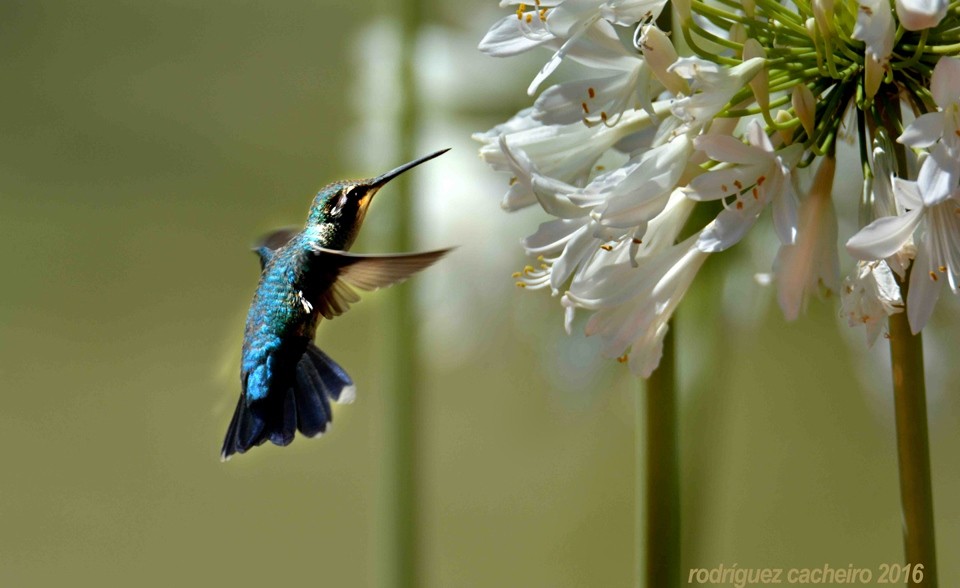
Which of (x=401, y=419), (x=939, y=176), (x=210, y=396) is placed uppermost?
(x=939, y=176)

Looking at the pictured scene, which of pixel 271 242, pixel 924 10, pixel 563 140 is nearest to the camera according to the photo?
pixel 924 10

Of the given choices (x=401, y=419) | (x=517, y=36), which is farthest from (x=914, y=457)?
(x=401, y=419)

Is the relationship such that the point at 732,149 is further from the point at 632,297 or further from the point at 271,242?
the point at 271,242

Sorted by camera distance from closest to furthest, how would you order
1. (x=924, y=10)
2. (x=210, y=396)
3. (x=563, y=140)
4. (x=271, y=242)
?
(x=924, y=10) < (x=563, y=140) < (x=271, y=242) < (x=210, y=396)

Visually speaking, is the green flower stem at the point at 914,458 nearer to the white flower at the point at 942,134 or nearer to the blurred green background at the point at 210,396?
the white flower at the point at 942,134

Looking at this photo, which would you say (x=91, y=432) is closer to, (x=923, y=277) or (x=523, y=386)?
(x=523, y=386)

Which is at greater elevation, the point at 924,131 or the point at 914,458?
the point at 924,131

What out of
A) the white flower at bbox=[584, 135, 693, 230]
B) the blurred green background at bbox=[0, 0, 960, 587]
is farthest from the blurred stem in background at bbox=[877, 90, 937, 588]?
the blurred green background at bbox=[0, 0, 960, 587]

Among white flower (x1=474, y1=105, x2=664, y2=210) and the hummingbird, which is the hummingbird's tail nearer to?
the hummingbird

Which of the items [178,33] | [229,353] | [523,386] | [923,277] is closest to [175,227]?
[178,33]
